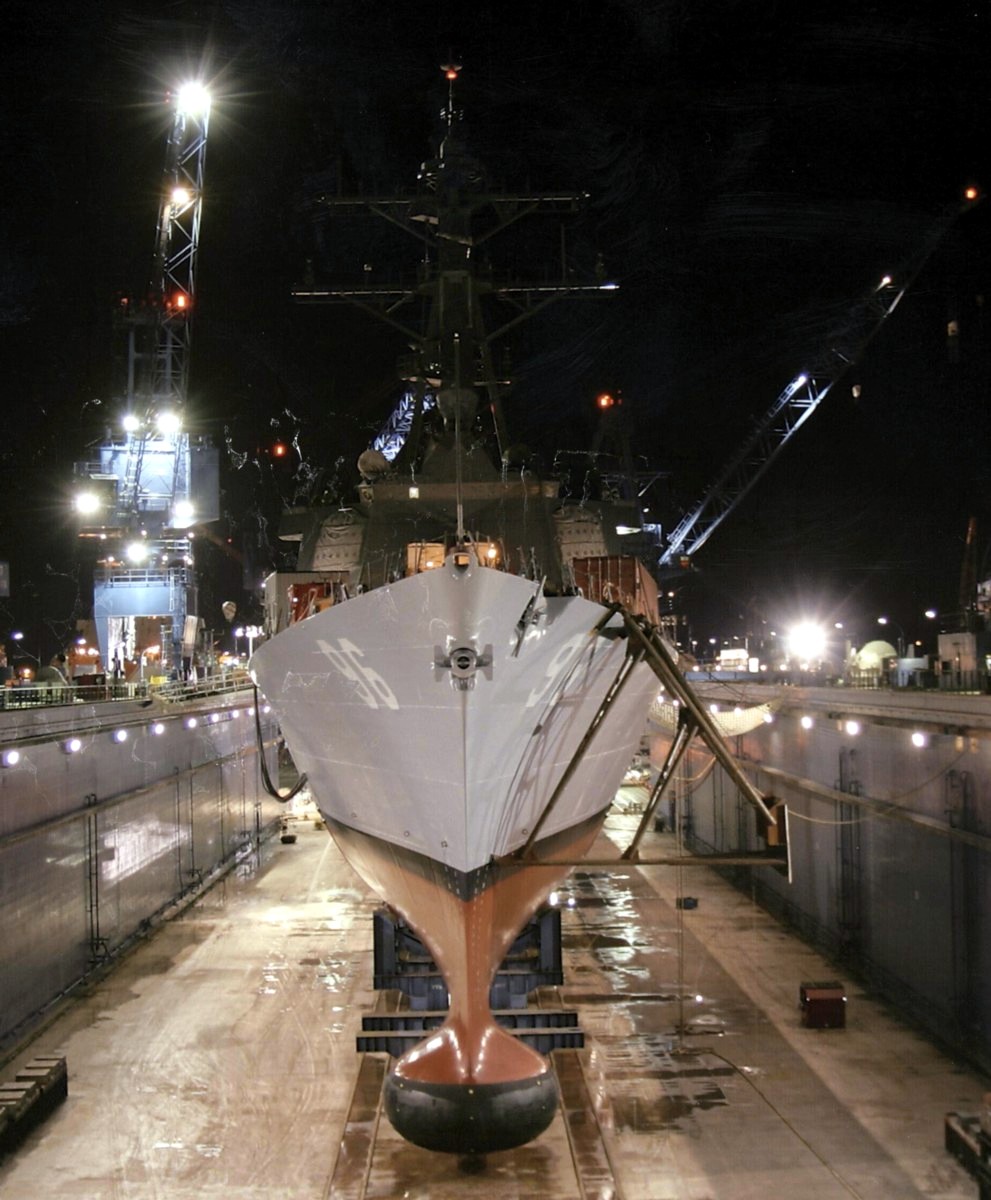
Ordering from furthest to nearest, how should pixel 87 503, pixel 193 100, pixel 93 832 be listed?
pixel 193 100, pixel 87 503, pixel 93 832

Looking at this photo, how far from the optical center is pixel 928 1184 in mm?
8258

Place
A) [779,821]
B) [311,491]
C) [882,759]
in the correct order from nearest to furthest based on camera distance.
→ [779,821] → [882,759] → [311,491]

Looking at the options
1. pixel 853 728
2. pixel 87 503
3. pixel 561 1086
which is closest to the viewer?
pixel 561 1086

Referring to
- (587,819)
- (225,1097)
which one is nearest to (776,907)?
(587,819)

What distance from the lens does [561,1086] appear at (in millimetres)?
10430

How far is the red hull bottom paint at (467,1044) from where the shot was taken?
27.9 feet

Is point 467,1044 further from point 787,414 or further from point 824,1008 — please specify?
point 787,414

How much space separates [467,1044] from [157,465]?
33.2 metres

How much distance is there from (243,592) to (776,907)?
133 ft

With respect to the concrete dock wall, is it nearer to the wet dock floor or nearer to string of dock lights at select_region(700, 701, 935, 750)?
the wet dock floor

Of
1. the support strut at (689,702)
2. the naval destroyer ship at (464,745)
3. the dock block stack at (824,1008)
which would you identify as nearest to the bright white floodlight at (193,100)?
the naval destroyer ship at (464,745)

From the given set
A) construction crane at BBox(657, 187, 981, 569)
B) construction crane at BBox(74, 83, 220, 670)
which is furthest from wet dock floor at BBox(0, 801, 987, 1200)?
construction crane at BBox(657, 187, 981, 569)

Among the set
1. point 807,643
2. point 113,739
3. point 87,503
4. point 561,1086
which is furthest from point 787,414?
point 561,1086

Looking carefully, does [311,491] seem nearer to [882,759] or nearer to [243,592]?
[882,759]
